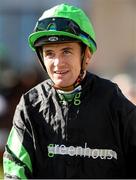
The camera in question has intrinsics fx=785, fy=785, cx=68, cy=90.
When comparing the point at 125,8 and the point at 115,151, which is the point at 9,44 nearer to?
the point at 125,8

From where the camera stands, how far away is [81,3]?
47.6ft

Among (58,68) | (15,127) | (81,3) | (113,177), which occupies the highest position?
(81,3)

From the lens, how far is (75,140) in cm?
505

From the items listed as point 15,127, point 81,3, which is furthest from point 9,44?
point 15,127

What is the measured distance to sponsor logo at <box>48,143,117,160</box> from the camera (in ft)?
16.4

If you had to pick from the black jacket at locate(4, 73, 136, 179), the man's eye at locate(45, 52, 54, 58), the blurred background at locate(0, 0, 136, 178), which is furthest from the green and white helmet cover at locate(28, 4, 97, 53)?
the blurred background at locate(0, 0, 136, 178)

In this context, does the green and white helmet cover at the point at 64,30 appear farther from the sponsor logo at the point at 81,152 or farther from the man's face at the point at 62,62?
the sponsor logo at the point at 81,152

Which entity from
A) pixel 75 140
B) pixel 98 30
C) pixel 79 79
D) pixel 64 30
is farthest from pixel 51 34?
pixel 98 30

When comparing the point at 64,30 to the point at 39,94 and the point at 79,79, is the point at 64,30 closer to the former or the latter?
the point at 79,79

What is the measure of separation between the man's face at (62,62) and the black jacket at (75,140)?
0.44 ft

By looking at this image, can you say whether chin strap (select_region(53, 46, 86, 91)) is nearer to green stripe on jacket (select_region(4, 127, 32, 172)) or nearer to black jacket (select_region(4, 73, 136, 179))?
black jacket (select_region(4, 73, 136, 179))

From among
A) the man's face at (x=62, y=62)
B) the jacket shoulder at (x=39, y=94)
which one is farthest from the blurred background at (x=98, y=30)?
the man's face at (x=62, y=62)

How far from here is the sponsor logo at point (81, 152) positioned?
16.4ft

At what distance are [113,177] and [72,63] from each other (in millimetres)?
782
